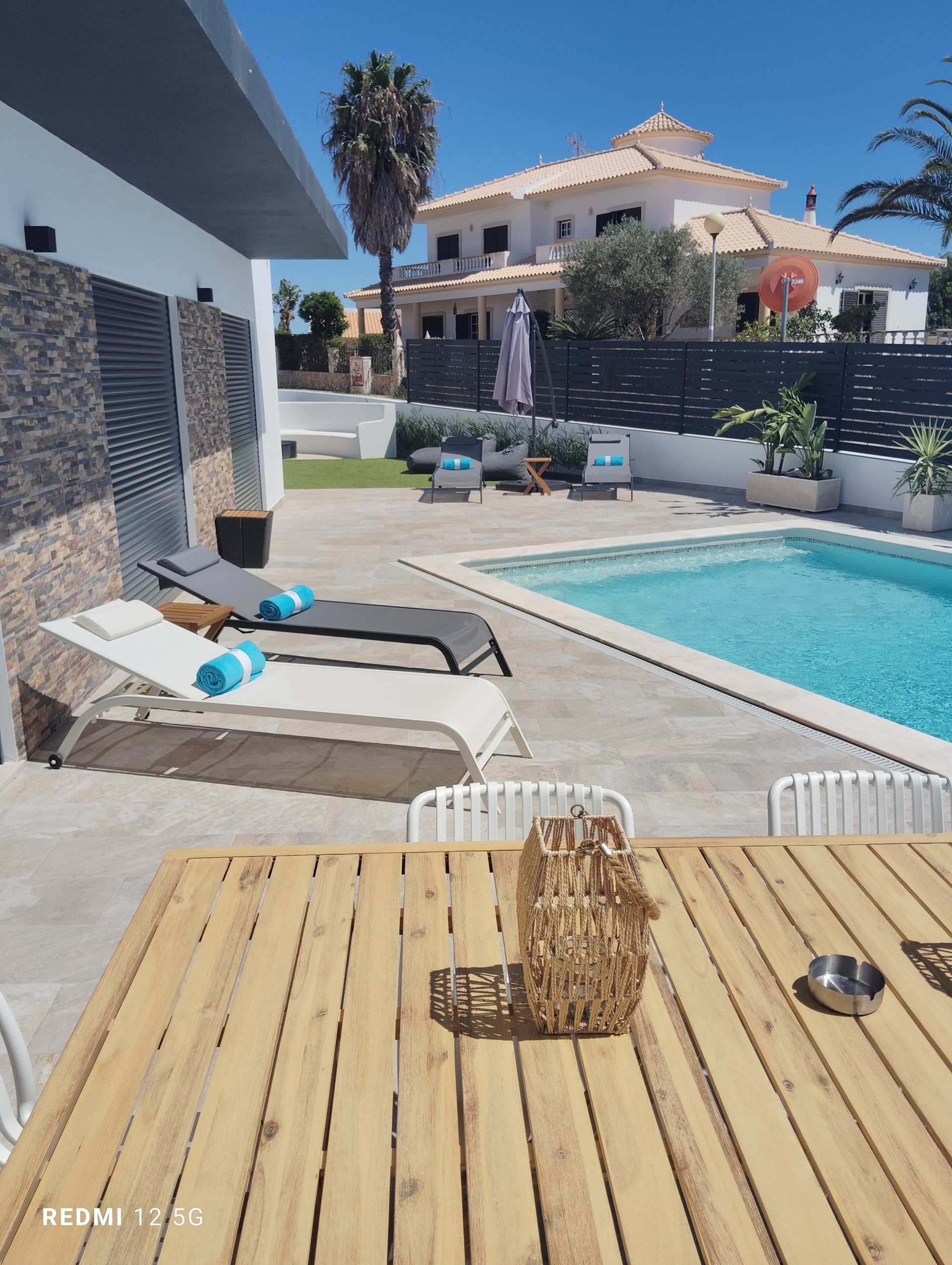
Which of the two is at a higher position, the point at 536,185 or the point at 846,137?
the point at 846,137

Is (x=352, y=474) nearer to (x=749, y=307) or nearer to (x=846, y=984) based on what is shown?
(x=846, y=984)

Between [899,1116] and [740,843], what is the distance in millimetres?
1043

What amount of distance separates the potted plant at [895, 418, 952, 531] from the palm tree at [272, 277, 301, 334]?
44.2 m

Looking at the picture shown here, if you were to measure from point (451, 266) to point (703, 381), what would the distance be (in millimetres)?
27044

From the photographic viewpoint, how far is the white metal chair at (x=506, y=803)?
2.88 m

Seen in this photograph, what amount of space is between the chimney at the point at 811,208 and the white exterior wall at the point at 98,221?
3084 centimetres

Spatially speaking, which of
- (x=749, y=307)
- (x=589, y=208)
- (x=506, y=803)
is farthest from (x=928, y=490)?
(x=589, y=208)

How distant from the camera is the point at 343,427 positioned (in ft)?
82.1

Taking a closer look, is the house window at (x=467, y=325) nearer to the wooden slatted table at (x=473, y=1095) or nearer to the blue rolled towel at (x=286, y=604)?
the blue rolled towel at (x=286, y=604)

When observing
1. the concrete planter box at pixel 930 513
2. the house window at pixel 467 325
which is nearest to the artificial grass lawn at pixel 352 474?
the concrete planter box at pixel 930 513

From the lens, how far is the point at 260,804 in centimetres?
464

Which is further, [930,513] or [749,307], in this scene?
[749,307]

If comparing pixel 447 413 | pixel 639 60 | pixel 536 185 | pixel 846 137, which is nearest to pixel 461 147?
pixel 536 185

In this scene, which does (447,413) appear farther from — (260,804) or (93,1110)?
(93,1110)
